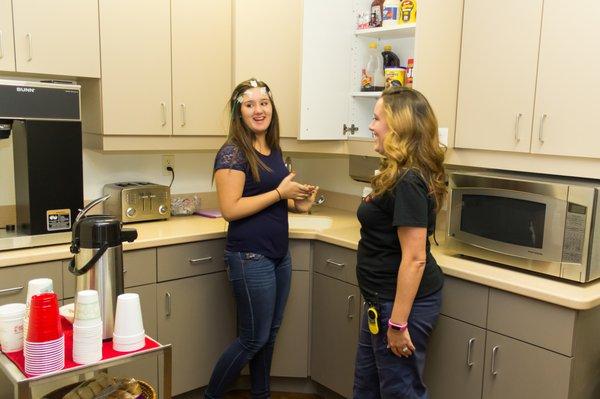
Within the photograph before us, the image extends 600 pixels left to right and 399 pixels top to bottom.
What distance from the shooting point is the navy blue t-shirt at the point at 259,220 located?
2.18 meters

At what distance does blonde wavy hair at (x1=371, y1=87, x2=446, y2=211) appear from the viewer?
5.68 ft

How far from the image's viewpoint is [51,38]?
91.7 inches

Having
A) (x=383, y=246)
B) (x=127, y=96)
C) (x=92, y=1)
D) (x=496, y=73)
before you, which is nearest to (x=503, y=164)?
(x=496, y=73)

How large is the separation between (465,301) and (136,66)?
1.76 metres

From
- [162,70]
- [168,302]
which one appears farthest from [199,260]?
[162,70]

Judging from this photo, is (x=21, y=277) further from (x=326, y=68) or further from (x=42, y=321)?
(x=326, y=68)

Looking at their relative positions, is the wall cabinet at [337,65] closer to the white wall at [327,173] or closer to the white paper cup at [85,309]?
the white wall at [327,173]

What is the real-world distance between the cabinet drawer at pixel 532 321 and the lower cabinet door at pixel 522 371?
0.09ft

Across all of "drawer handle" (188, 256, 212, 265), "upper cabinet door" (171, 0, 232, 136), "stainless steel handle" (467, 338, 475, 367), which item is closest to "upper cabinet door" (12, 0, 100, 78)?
"upper cabinet door" (171, 0, 232, 136)

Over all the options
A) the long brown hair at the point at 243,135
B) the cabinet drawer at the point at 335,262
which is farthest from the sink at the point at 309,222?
the long brown hair at the point at 243,135

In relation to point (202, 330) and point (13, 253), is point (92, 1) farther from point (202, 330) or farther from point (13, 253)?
point (202, 330)

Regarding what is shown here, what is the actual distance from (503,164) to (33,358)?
5.70ft

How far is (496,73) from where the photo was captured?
84.9 inches

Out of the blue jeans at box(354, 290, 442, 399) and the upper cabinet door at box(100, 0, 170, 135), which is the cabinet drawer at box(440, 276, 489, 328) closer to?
the blue jeans at box(354, 290, 442, 399)
